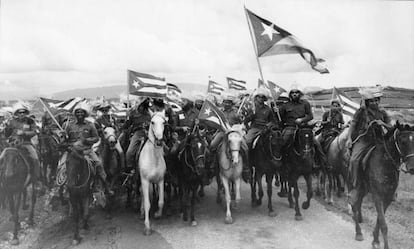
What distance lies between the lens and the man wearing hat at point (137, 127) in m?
11.3

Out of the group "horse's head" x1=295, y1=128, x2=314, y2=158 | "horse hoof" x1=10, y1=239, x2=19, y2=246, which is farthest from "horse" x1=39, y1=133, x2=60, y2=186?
"horse's head" x1=295, y1=128, x2=314, y2=158

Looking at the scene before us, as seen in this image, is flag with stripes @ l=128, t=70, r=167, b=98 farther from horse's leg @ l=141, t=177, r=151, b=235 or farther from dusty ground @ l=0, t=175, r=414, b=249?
dusty ground @ l=0, t=175, r=414, b=249

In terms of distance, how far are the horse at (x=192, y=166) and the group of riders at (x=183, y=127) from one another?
1.48ft

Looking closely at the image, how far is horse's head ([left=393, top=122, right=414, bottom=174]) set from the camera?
720 centimetres

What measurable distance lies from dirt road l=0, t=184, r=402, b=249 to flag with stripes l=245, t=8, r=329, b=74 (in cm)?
437

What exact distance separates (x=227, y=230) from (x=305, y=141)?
310 cm

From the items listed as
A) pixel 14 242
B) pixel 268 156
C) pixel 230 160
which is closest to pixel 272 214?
pixel 268 156

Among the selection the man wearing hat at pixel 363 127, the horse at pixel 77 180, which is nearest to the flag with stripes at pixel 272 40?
the man wearing hat at pixel 363 127

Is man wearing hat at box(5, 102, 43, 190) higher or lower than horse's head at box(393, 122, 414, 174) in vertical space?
lower

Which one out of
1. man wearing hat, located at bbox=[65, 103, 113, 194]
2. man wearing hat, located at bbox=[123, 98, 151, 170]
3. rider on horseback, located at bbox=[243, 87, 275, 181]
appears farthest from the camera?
rider on horseback, located at bbox=[243, 87, 275, 181]

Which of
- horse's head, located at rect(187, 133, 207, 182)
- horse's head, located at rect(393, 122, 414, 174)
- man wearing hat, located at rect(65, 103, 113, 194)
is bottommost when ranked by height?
horse's head, located at rect(187, 133, 207, 182)

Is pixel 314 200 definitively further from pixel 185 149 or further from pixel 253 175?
pixel 185 149

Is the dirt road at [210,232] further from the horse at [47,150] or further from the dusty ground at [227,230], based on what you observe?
the horse at [47,150]

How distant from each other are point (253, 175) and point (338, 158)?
9.09 ft
